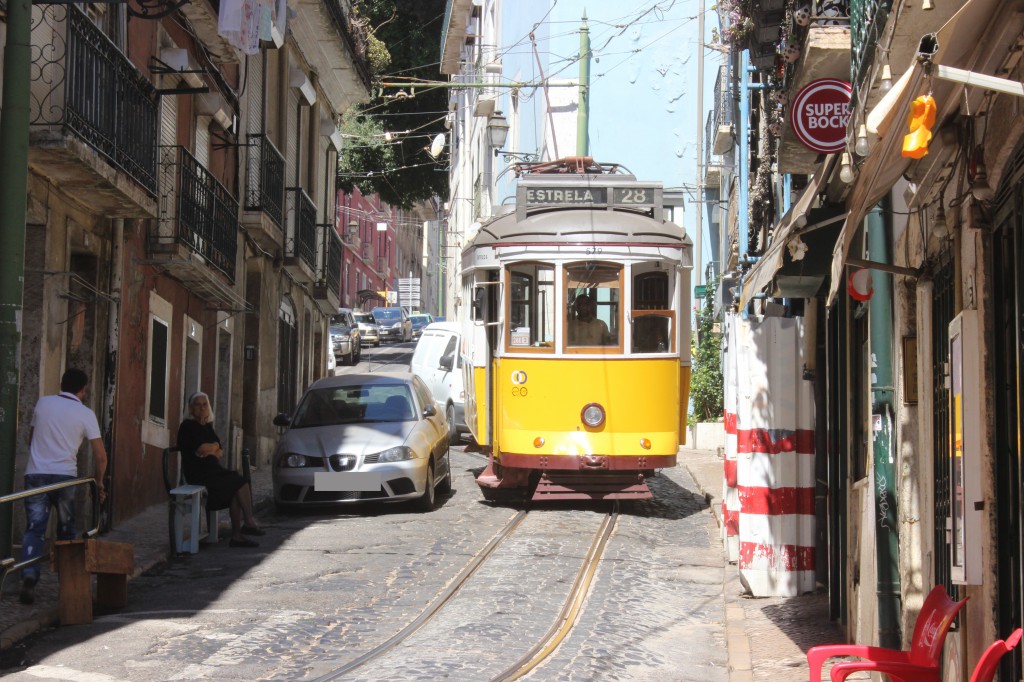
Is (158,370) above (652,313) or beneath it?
beneath

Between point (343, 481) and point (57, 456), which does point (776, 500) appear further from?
point (343, 481)

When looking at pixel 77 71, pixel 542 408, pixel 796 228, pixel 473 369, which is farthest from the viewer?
pixel 473 369

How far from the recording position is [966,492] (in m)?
5.21

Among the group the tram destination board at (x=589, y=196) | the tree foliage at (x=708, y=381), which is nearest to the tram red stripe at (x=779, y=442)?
the tram destination board at (x=589, y=196)

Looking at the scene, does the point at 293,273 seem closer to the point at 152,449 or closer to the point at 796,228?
the point at 152,449

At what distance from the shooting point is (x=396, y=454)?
47.3 ft

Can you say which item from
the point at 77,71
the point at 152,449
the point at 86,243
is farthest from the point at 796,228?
the point at 152,449

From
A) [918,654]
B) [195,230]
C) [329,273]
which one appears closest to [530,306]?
[195,230]

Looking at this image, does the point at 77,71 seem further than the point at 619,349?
No

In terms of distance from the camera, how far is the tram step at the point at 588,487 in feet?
47.9

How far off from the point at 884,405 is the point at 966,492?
192 cm

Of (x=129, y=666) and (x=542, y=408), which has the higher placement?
(x=542, y=408)

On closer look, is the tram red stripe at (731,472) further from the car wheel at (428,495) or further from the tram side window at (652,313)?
the car wheel at (428,495)

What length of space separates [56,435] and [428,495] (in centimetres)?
581
